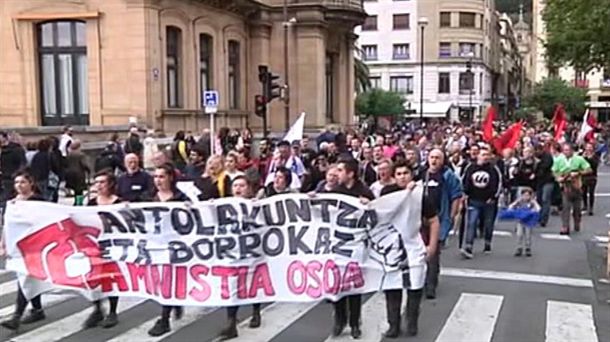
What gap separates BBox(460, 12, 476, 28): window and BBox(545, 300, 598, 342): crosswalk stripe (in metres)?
71.9

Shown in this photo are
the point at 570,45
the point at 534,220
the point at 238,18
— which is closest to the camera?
the point at 534,220

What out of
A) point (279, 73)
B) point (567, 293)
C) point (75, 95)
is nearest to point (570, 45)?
point (279, 73)

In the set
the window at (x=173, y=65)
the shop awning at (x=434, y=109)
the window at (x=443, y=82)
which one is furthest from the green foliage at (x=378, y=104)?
the window at (x=173, y=65)

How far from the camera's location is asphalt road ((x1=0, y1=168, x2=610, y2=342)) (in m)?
7.53

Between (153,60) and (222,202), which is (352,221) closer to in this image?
(222,202)

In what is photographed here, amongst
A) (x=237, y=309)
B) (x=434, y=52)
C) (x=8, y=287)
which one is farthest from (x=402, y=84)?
(x=237, y=309)

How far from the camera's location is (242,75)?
3666cm

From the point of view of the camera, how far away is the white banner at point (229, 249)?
24.3ft

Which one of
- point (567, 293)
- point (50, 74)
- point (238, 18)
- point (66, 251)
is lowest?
point (567, 293)

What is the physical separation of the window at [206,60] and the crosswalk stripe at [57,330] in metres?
24.3

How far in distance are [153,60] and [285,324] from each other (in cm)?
2024

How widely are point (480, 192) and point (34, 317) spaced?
6835 millimetres

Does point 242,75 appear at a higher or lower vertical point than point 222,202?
higher

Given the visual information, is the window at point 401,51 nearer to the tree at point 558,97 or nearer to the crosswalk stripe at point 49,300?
the tree at point 558,97
